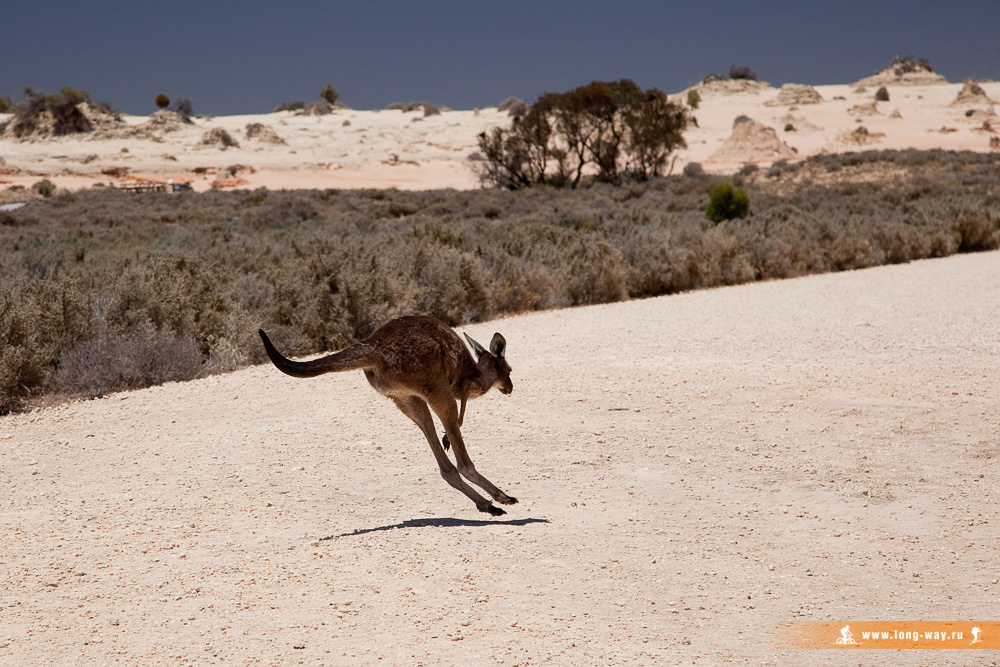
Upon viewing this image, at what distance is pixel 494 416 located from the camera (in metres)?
8.04

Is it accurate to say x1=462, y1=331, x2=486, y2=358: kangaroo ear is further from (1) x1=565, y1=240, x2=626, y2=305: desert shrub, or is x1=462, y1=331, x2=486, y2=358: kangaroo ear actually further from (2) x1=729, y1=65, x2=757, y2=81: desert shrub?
(2) x1=729, y1=65, x2=757, y2=81: desert shrub

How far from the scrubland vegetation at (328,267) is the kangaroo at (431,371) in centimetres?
536

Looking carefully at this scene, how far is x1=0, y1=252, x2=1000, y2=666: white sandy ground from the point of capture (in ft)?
13.0

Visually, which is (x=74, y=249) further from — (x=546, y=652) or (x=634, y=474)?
(x=546, y=652)

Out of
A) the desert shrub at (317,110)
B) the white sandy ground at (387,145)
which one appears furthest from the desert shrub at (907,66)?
the desert shrub at (317,110)

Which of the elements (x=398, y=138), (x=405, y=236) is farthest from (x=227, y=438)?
(x=398, y=138)

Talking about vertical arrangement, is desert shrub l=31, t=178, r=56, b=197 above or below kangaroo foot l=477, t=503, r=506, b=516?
above

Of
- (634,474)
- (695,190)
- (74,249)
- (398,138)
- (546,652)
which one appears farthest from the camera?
(398,138)

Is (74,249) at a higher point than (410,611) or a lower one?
higher

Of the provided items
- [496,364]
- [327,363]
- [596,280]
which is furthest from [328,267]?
[327,363]

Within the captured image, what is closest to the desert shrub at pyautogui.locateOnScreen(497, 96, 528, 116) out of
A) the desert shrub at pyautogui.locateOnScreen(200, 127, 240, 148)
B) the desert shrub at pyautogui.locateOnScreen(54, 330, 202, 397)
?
the desert shrub at pyautogui.locateOnScreen(200, 127, 240, 148)

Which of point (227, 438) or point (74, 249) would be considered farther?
point (74, 249)

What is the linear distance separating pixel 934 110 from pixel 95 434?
82.8 m

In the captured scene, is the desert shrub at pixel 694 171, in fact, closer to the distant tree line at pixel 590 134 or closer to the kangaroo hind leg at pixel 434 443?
the distant tree line at pixel 590 134
